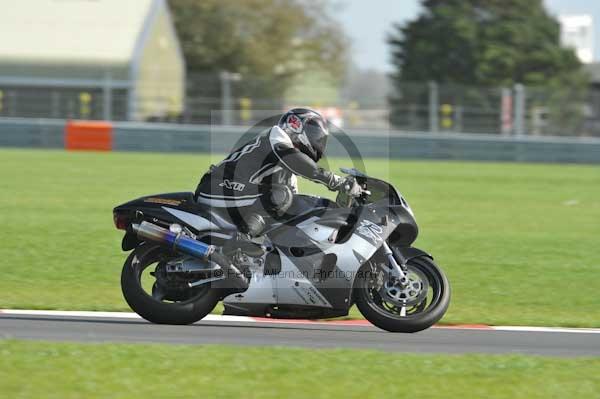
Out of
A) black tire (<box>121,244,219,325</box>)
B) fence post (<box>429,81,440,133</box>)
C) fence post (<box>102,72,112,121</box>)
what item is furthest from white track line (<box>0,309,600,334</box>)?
fence post (<box>429,81,440,133</box>)

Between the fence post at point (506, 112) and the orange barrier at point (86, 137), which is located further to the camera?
the fence post at point (506, 112)

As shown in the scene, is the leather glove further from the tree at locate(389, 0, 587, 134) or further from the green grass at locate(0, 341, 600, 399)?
the tree at locate(389, 0, 587, 134)

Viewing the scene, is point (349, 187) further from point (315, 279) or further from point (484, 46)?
point (484, 46)

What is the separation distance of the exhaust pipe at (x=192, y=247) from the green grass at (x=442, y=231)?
57.0 inches

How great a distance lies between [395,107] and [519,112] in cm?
340

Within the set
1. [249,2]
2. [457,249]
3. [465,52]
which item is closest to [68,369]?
[457,249]

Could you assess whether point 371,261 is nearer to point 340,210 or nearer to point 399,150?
point 340,210

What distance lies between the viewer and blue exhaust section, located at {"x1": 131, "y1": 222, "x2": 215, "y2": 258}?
7.73 meters

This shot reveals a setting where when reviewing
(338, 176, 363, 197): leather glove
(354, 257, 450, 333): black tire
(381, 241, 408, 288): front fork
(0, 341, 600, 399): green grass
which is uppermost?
(338, 176, 363, 197): leather glove

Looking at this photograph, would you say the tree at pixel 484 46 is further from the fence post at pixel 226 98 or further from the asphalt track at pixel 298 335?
the asphalt track at pixel 298 335

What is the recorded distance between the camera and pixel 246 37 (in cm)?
5844

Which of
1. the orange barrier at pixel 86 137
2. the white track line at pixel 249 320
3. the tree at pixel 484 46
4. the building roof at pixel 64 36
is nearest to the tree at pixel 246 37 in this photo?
the tree at pixel 484 46

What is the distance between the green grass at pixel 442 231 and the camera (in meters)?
9.64

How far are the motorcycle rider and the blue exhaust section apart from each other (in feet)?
1.06
